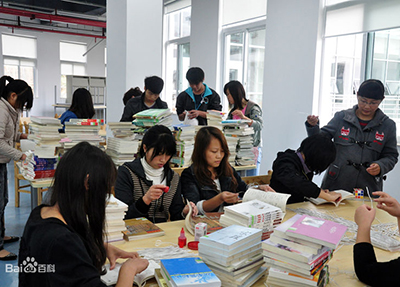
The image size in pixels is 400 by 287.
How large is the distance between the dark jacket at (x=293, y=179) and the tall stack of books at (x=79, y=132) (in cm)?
162

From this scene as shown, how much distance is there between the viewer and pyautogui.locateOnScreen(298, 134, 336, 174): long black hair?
221 centimetres

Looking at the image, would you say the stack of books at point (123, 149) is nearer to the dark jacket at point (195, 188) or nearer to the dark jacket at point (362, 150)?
the dark jacket at point (195, 188)

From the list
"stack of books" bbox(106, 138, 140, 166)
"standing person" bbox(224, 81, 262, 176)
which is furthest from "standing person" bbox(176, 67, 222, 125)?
"stack of books" bbox(106, 138, 140, 166)

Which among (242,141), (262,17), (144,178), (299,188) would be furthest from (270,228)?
(262,17)

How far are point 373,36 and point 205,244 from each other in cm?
395

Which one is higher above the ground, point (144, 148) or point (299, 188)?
point (144, 148)

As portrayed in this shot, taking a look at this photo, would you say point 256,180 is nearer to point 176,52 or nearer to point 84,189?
point 84,189

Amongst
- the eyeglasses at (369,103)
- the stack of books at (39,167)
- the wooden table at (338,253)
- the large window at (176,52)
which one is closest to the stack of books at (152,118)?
the stack of books at (39,167)

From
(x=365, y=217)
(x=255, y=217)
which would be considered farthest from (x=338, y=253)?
(x=255, y=217)

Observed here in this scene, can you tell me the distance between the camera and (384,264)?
129cm

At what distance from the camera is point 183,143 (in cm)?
332

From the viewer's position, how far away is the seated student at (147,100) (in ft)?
11.2

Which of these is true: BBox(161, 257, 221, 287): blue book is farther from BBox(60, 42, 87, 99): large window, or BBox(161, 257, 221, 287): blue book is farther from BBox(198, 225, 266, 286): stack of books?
BBox(60, 42, 87, 99): large window

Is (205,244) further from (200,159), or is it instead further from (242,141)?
(242,141)
